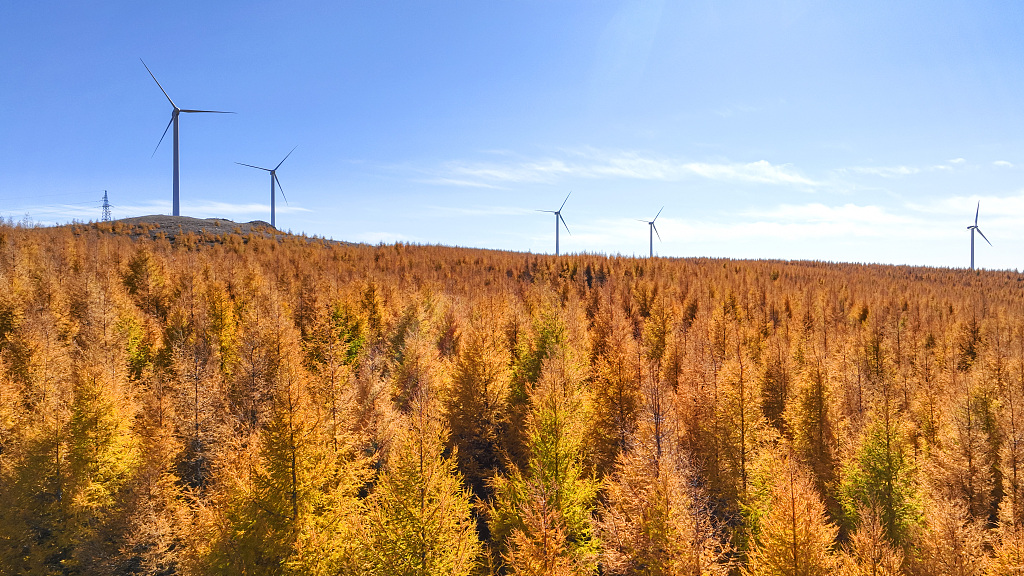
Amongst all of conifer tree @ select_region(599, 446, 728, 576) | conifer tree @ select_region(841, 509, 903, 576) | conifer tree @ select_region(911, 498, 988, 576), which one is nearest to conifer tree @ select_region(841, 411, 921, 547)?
conifer tree @ select_region(911, 498, 988, 576)

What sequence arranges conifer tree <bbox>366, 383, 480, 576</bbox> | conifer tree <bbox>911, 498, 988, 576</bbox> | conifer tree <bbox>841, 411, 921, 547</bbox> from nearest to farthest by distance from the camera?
1. conifer tree <bbox>911, 498, 988, 576</bbox>
2. conifer tree <bbox>366, 383, 480, 576</bbox>
3. conifer tree <bbox>841, 411, 921, 547</bbox>

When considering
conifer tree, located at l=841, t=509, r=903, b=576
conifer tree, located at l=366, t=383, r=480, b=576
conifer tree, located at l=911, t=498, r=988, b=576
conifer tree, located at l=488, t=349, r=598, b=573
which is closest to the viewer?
conifer tree, located at l=841, t=509, r=903, b=576

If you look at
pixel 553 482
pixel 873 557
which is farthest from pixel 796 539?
pixel 553 482

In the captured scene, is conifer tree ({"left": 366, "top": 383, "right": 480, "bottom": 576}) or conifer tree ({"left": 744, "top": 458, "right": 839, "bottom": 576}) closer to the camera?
conifer tree ({"left": 744, "top": 458, "right": 839, "bottom": 576})

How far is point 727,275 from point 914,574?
68.1 metres

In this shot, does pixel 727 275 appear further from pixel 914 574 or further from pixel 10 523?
pixel 10 523

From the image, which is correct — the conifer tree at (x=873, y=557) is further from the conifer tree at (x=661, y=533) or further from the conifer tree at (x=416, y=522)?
the conifer tree at (x=416, y=522)

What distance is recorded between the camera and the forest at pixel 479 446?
10953 mm

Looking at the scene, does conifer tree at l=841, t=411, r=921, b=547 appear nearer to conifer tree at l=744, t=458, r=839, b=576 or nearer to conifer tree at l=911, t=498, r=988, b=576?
conifer tree at l=911, t=498, r=988, b=576

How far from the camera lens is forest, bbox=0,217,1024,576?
1095 centimetres

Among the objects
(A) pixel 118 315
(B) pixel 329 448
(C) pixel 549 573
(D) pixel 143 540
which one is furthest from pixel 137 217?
(C) pixel 549 573

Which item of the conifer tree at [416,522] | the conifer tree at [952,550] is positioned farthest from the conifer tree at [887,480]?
the conifer tree at [416,522]

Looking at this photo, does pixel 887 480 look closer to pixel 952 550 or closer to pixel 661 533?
pixel 952 550

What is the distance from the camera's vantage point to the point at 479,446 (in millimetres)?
23359
